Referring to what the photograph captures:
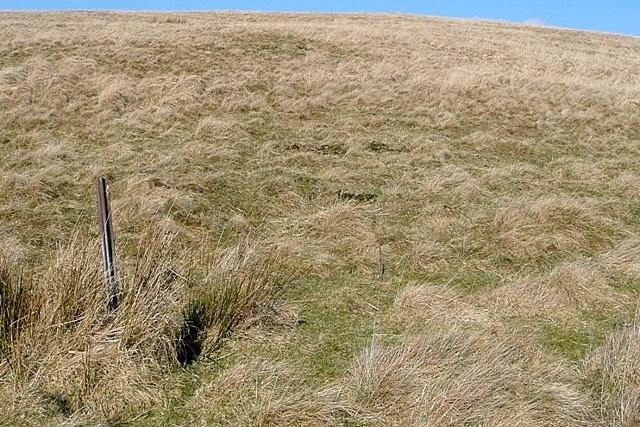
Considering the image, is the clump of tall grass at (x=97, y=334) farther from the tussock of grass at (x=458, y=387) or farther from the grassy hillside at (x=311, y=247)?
the tussock of grass at (x=458, y=387)

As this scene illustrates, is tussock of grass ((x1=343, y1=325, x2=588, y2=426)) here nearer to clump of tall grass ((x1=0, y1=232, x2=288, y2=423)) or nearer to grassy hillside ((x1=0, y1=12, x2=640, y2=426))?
grassy hillside ((x1=0, y1=12, x2=640, y2=426))

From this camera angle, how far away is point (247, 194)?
784cm

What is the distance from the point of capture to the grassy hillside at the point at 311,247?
3.31 metres

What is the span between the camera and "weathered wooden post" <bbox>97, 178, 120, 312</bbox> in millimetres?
3695

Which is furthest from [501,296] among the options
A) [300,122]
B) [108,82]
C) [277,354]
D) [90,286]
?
[108,82]

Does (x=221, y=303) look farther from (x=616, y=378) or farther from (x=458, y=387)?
(x=616, y=378)

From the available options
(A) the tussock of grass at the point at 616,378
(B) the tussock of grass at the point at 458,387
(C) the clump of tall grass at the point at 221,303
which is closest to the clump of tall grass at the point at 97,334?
(C) the clump of tall grass at the point at 221,303

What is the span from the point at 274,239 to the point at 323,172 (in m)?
2.89

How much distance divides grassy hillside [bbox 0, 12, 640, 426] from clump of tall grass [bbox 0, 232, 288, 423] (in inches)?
0.7

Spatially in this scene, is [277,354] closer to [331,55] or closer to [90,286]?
[90,286]

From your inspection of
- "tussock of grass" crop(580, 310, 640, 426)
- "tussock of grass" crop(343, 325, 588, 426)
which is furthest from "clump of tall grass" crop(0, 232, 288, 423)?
"tussock of grass" crop(580, 310, 640, 426)

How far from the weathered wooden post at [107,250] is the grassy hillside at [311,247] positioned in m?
0.08

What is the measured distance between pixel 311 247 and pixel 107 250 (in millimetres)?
2681

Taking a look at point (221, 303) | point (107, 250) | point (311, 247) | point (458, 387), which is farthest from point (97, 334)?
point (311, 247)
